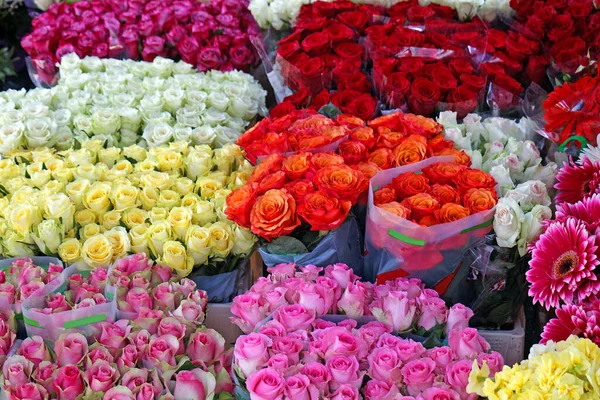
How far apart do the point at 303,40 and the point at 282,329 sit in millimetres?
1519

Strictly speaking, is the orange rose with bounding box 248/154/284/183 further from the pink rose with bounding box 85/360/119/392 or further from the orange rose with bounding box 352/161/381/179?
the pink rose with bounding box 85/360/119/392

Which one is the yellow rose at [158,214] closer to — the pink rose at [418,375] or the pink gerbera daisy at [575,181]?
the pink rose at [418,375]

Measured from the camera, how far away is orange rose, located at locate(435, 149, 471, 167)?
5.68 ft

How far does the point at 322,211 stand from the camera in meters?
1.49

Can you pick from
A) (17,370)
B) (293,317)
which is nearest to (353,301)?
(293,317)

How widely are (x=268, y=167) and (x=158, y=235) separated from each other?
1.13ft

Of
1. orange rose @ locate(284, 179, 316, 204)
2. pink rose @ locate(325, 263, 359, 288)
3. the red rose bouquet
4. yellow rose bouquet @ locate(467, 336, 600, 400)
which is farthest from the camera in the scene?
the red rose bouquet

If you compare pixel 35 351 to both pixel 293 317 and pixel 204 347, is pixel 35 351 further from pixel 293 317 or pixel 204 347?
pixel 293 317

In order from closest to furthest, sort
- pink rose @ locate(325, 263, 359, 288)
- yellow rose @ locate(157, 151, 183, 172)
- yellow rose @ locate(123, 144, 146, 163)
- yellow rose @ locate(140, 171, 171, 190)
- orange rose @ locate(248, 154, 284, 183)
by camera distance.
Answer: pink rose @ locate(325, 263, 359, 288)
orange rose @ locate(248, 154, 284, 183)
yellow rose @ locate(140, 171, 171, 190)
yellow rose @ locate(157, 151, 183, 172)
yellow rose @ locate(123, 144, 146, 163)

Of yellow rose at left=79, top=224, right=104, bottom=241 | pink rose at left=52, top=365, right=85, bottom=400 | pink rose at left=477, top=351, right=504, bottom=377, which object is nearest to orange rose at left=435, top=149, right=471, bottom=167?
pink rose at left=477, top=351, right=504, bottom=377

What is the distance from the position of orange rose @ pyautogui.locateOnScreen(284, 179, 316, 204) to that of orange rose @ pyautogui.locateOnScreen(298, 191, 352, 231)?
23 millimetres

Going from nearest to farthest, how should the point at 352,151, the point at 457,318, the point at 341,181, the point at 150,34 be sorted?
the point at 457,318 < the point at 341,181 < the point at 352,151 < the point at 150,34

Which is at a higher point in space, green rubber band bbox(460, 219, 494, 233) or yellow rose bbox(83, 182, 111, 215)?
green rubber band bbox(460, 219, 494, 233)

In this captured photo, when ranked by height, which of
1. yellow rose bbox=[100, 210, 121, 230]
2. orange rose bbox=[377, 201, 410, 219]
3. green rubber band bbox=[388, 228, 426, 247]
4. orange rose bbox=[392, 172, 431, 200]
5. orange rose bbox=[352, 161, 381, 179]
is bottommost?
yellow rose bbox=[100, 210, 121, 230]
